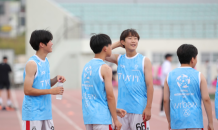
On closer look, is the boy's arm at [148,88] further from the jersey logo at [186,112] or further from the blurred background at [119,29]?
the blurred background at [119,29]

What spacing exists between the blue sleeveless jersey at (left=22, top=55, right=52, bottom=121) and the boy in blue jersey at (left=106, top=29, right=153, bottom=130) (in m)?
1.05

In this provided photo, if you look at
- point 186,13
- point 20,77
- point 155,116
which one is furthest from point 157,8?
point 155,116

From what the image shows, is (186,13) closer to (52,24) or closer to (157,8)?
(157,8)

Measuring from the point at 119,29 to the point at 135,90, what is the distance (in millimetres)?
25664

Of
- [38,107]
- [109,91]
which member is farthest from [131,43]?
[38,107]

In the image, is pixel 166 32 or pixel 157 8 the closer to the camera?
pixel 166 32

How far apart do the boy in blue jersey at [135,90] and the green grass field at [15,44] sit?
167 ft

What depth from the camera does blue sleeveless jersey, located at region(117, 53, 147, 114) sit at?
4.71 metres

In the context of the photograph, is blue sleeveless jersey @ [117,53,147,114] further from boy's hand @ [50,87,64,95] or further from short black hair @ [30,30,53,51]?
short black hair @ [30,30,53,51]

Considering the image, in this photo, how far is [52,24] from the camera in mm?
28031

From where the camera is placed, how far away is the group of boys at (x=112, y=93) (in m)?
4.06

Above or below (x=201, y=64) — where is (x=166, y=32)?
above

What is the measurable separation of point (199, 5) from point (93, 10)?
1136 centimetres

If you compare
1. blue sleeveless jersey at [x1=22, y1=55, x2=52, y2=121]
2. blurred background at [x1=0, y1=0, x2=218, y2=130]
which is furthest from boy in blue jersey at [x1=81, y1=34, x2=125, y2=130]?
blurred background at [x1=0, y1=0, x2=218, y2=130]
